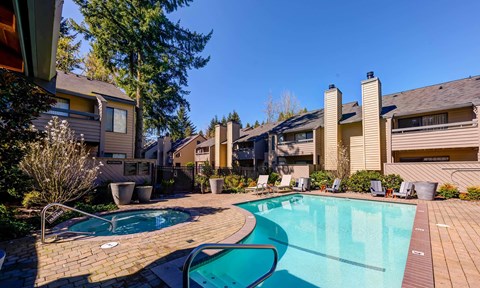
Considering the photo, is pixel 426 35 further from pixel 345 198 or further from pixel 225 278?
pixel 225 278

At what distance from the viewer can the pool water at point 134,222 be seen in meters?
6.67

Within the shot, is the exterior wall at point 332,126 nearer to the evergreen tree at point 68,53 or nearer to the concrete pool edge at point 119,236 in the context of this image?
the concrete pool edge at point 119,236

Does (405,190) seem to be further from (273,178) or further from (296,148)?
(296,148)

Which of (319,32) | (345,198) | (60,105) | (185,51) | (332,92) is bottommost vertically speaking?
(345,198)

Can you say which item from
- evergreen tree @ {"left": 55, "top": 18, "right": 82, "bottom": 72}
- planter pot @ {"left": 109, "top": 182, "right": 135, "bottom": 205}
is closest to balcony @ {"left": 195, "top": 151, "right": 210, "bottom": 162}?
evergreen tree @ {"left": 55, "top": 18, "right": 82, "bottom": 72}

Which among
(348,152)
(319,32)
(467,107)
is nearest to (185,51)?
(319,32)

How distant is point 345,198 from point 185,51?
602 inches

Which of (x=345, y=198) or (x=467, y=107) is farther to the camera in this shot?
(x=467, y=107)

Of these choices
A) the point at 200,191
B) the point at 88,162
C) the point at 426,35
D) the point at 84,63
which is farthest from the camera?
the point at 84,63

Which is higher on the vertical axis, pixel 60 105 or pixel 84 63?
pixel 84 63

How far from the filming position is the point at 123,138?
14844 millimetres

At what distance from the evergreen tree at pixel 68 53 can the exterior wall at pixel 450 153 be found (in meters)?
31.4

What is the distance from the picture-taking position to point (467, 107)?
13953 millimetres

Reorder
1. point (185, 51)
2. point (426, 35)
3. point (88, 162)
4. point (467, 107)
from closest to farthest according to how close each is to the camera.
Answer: point (88, 162), point (426, 35), point (467, 107), point (185, 51)
